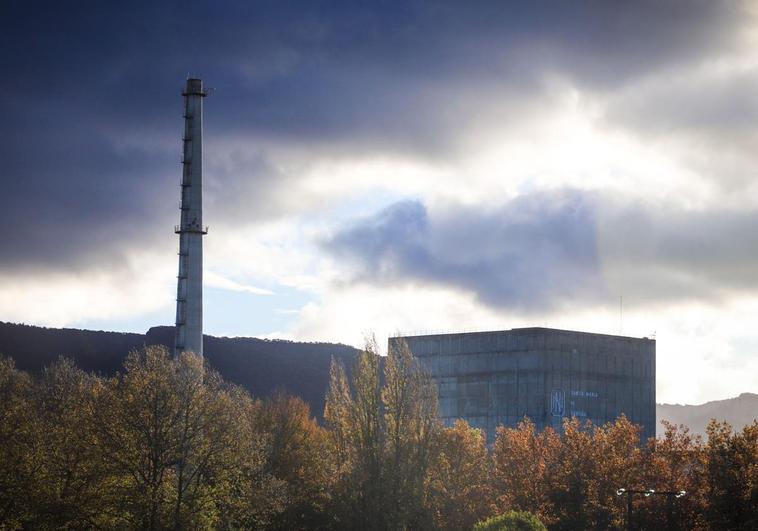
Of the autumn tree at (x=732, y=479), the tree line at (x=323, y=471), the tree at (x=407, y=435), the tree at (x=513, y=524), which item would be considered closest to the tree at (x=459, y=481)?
the tree line at (x=323, y=471)

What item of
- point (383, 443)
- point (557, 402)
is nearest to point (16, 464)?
point (383, 443)

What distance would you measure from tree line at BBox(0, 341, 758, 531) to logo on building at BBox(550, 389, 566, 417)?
37703 millimetres

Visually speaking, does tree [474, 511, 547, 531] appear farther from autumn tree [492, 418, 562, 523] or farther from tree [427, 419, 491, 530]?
autumn tree [492, 418, 562, 523]

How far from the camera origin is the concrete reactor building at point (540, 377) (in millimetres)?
111062

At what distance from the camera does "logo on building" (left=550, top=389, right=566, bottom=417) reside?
362 ft

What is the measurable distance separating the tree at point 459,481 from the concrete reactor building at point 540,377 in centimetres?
3181

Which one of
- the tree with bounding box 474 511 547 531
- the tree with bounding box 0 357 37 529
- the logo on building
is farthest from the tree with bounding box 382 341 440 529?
the logo on building

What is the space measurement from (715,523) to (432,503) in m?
17.0

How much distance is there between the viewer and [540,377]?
4377 inches

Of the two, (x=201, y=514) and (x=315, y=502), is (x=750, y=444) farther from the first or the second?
(x=201, y=514)

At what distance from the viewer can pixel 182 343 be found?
9275 centimetres

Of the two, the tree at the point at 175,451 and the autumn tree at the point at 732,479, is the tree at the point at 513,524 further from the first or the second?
the tree at the point at 175,451

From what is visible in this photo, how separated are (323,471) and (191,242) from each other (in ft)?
97.4

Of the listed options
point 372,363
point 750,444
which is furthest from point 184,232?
point 750,444
